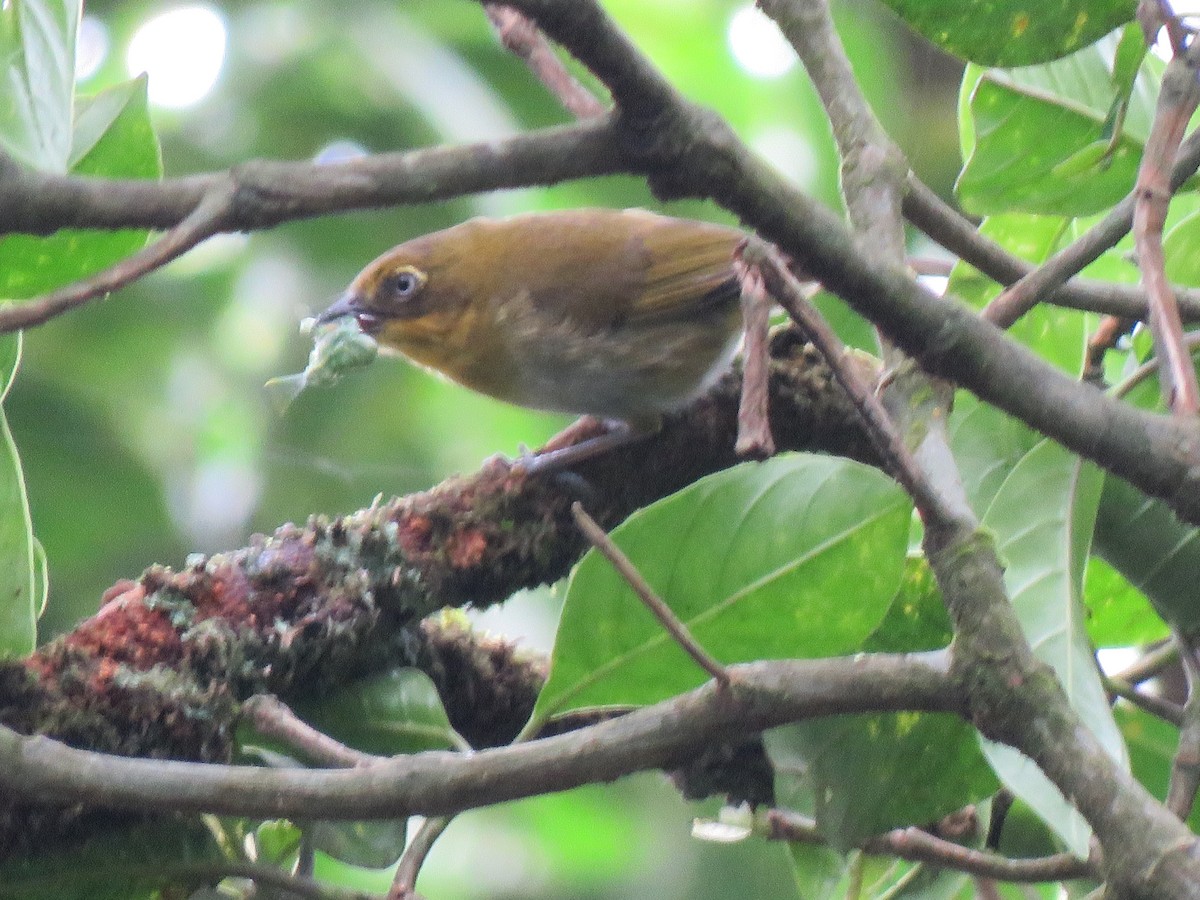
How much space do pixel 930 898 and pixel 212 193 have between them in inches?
48.0

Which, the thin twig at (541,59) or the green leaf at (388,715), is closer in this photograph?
the green leaf at (388,715)

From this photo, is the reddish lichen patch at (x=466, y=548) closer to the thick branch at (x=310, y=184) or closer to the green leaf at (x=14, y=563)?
the green leaf at (x=14, y=563)

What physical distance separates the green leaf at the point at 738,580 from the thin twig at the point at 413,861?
0.53 feet

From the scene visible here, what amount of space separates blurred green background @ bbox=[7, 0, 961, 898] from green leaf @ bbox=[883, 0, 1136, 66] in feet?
5.43

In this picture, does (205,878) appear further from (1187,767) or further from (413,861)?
(1187,767)

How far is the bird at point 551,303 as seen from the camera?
7.12ft

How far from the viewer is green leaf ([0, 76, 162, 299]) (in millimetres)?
1336

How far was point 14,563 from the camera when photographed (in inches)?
47.6

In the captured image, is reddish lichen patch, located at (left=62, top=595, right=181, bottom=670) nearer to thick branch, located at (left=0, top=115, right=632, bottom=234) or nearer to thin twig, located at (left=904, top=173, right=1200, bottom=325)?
thick branch, located at (left=0, top=115, right=632, bottom=234)

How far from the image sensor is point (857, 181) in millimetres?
1403

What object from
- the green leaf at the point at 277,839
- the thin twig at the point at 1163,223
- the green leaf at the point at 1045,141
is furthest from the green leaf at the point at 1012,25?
the green leaf at the point at 277,839

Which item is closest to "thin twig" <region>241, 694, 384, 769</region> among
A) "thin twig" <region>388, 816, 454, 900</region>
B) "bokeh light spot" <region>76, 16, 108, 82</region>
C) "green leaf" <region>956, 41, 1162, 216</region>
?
"thin twig" <region>388, 816, 454, 900</region>

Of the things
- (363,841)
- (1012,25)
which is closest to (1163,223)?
(1012,25)

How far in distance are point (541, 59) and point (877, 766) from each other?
95 centimetres
